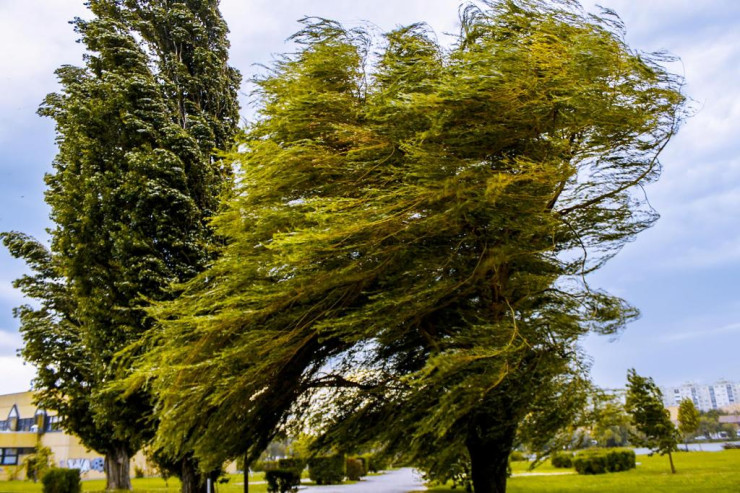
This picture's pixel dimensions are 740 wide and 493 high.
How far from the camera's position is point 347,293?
23.1ft

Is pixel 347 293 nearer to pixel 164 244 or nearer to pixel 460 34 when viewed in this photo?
pixel 460 34

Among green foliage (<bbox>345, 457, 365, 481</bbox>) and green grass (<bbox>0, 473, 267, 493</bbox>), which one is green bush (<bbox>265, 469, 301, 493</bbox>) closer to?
green grass (<bbox>0, 473, 267, 493</bbox>)

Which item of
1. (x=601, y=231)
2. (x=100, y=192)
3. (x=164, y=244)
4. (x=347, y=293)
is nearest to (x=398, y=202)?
(x=347, y=293)

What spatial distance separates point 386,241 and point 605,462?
19.7 meters

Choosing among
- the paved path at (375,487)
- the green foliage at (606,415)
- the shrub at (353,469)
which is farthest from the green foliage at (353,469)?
the green foliage at (606,415)

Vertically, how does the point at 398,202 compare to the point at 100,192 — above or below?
below

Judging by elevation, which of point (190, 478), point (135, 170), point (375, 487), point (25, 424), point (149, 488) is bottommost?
point (149, 488)

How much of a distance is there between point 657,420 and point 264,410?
50.8 ft

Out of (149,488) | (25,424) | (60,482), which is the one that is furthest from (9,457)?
(60,482)

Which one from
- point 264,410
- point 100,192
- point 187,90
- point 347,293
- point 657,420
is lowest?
point 657,420

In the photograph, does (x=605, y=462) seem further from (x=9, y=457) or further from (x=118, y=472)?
(x=9, y=457)

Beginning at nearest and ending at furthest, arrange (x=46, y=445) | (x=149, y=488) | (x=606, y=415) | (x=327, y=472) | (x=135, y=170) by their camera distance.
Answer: (x=606, y=415) → (x=135, y=170) → (x=327, y=472) → (x=149, y=488) → (x=46, y=445)

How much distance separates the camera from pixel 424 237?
639 centimetres

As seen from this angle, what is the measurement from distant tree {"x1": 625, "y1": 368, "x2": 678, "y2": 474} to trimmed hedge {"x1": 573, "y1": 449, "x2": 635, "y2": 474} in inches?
138
